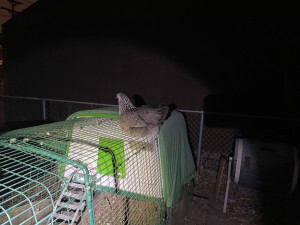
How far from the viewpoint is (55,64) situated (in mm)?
5668

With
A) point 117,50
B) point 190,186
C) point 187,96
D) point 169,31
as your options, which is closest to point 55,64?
point 117,50

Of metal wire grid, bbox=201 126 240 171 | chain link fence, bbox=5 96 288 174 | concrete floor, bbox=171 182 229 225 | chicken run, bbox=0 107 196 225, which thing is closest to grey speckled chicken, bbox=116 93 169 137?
chicken run, bbox=0 107 196 225

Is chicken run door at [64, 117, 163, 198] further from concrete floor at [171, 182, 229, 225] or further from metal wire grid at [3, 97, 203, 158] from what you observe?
metal wire grid at [3, 97, 203, 158]

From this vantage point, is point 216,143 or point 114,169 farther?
point 216,143

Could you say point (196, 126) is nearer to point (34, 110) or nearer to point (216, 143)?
point (216, 143)

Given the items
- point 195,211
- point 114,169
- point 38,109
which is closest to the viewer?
point 114,169

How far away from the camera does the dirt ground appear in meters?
2.60

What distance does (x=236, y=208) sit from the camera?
2854 millimetres

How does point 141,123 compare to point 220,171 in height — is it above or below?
above

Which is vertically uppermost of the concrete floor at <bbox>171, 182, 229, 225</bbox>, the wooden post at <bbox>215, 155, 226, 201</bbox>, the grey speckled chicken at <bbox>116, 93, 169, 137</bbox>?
the grey speckled chicken at <bbox>116, 93, 169, 137</bbox>

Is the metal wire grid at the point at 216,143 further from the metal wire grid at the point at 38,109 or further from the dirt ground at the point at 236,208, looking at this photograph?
the metal wire grid at the point at 38,109

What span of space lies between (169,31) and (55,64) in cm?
362

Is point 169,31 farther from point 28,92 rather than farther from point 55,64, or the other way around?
point 28,92

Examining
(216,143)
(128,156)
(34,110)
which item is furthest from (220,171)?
(34,110)
